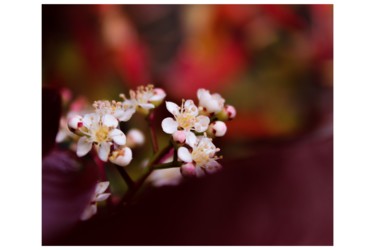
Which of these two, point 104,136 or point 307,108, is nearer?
point 104,136

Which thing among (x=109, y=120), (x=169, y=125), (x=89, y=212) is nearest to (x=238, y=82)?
(x=169, y=125)

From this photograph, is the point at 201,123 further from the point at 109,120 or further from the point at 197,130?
the point at 109,120

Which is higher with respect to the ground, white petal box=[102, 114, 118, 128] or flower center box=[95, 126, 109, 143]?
white petal box=[102, 114, 118, 128]

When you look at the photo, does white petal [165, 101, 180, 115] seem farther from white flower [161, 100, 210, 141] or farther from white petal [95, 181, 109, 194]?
white petal [95, 181, 109, 194]

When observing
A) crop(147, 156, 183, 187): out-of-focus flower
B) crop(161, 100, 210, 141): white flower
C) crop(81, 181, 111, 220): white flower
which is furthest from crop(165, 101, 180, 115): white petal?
crop(81, 181, 111, 220): white flower

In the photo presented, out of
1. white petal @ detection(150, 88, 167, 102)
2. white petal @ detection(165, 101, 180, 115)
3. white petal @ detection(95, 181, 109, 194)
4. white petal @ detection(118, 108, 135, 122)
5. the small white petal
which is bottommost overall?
white petal @ detection(95, 181, 109, 194)

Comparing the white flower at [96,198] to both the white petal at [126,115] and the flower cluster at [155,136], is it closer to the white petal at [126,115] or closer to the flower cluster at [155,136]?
the flower cluster at [155,136]
